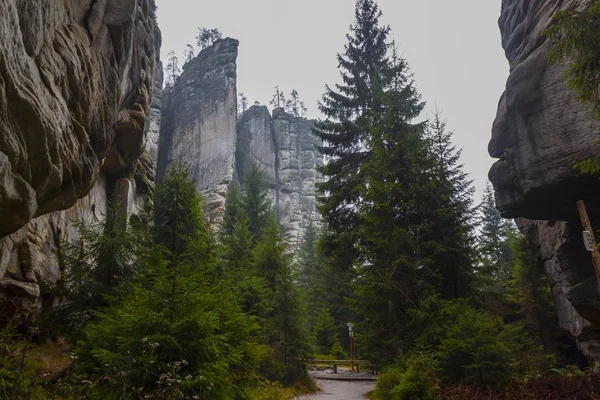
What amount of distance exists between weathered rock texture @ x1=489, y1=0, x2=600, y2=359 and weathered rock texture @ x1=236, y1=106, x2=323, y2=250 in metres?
36.5

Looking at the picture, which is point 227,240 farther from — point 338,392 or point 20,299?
point 20,299

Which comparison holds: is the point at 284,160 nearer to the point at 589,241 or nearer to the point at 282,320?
the point at 282,320

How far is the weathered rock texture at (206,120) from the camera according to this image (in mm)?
47469

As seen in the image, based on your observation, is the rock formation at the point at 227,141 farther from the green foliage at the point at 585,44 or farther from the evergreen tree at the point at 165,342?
the green foliage at the point at 585,44

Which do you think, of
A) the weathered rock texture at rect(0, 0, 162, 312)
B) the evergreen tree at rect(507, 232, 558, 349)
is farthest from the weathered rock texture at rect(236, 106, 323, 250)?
the weathered rock texture at rect(0, 0, 162, 312)

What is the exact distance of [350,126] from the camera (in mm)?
20438

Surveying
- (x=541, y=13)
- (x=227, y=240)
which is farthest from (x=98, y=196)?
(x=541, y=13)

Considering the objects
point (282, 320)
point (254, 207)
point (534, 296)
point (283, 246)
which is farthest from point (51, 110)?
point (254, 207)

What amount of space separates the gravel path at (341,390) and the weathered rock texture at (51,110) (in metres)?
9.60

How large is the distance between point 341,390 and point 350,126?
39.9ft

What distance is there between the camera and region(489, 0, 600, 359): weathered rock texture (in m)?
16.0

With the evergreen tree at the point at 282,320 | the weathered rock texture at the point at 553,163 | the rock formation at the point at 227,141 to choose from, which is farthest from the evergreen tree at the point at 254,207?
the weathered rock texture at the point at 553,163

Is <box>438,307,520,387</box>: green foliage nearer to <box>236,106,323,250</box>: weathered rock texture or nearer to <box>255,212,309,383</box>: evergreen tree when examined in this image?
<box>255,212,309,383</box>: evergreen tree

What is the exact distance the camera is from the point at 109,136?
10.9 m
